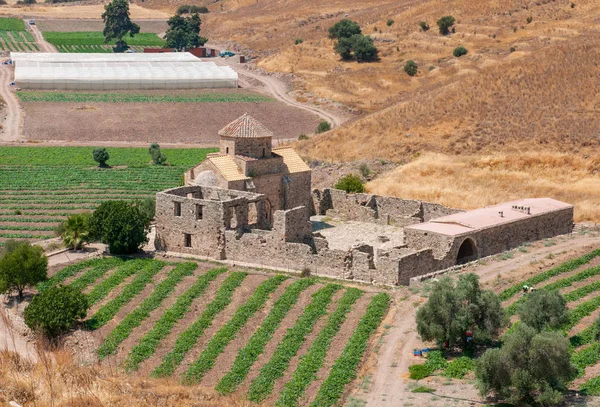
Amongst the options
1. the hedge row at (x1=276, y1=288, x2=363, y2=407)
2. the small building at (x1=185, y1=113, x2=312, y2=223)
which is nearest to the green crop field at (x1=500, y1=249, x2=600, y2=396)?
the hedge row at (x1=276, y1=288, x2=363, y2=407)

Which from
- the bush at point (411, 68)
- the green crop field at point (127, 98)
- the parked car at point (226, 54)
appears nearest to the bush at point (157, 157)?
the green crop field at point (127, 98)

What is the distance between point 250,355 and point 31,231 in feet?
80.8

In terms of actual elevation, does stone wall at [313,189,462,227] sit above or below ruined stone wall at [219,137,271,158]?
below

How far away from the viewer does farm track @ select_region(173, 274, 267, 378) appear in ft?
122

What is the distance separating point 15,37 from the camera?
152 metres

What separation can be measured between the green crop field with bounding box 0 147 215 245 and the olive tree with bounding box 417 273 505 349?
27.0m

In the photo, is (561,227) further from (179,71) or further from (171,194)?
(179,71)

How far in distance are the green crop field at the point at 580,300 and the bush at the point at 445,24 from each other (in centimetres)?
7782

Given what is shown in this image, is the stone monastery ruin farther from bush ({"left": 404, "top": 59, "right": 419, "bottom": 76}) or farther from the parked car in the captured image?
the parked car

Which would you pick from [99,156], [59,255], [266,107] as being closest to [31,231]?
[59,255]

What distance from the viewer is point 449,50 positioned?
113562mm

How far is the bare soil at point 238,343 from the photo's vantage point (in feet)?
118

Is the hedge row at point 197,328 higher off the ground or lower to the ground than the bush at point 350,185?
lower

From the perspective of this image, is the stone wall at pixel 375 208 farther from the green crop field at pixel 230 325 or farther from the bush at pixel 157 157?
the bush at pixel 157 157
